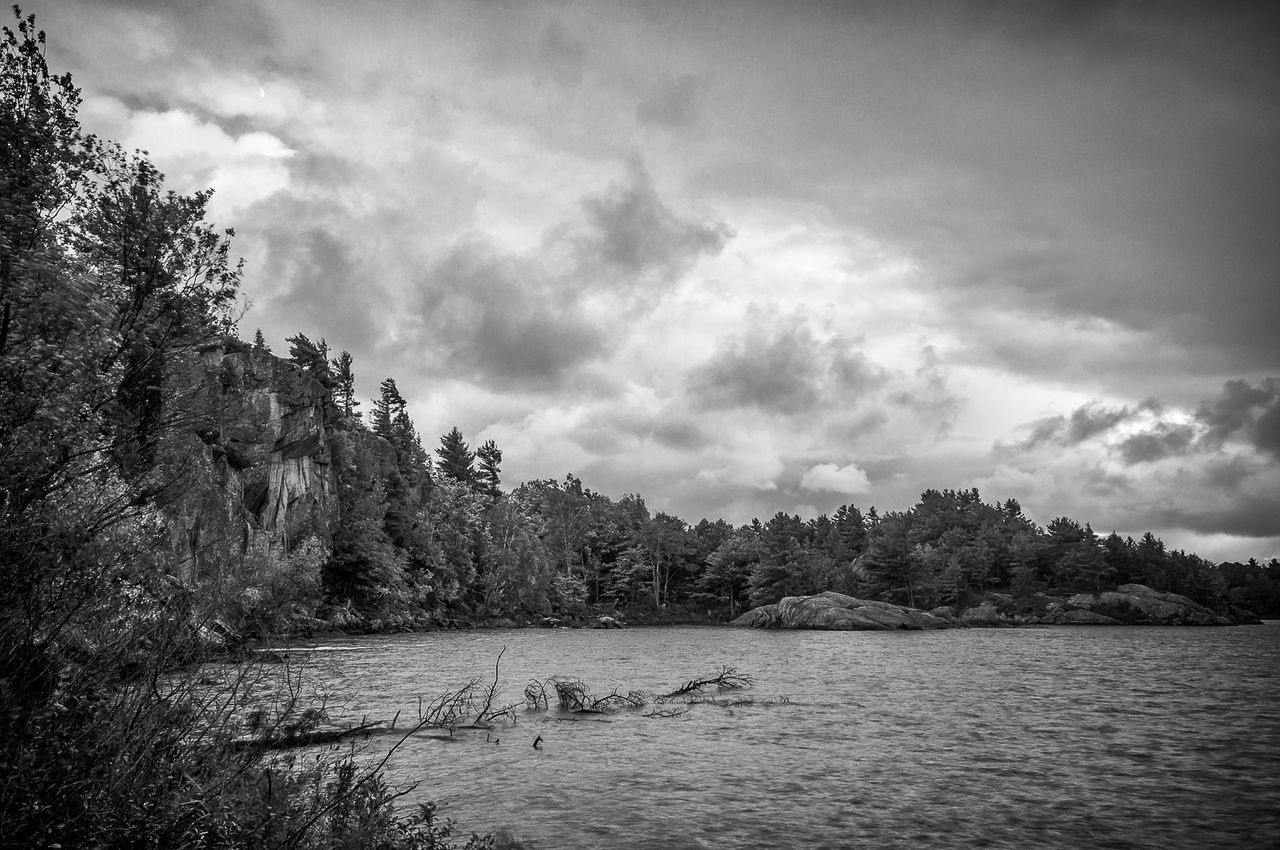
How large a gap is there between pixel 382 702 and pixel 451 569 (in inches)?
2815

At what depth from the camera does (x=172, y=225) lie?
1463 cm

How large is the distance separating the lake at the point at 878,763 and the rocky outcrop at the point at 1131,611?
231ft

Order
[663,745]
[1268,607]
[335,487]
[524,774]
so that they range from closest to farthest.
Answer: [524,774], [663,745], [335,487], [1268,607]

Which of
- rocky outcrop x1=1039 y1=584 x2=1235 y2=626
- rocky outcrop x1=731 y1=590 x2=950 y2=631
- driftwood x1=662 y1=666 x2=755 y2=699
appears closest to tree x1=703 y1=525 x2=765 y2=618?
rocky outcrop x1=731 y1=590 x2=950 y2=631

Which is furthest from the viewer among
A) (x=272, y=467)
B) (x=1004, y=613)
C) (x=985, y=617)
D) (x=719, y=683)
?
(x=1004, y=613)

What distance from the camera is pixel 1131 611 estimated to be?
95.6m

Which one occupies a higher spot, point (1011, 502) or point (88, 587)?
point (1011, 502)

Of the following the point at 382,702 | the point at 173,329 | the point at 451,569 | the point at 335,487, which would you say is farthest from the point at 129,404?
the point at 451,569

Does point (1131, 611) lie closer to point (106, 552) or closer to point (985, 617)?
point (985, 617)

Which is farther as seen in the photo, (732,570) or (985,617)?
(732,570)

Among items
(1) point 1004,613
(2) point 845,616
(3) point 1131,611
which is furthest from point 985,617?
(2) point 845,616

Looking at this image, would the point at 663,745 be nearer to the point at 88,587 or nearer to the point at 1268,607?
the point at 88,587

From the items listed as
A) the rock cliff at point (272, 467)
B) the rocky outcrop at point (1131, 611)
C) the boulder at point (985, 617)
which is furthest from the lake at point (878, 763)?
the rocky outcrop at point (1131, 611)

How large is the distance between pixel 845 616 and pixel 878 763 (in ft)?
236
